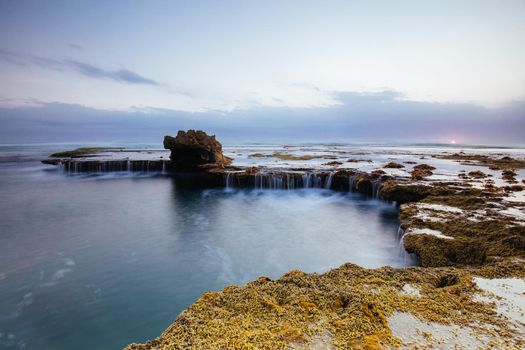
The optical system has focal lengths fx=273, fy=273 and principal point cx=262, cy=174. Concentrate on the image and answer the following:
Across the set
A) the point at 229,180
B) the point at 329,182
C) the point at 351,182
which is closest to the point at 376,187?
the point at 351,182

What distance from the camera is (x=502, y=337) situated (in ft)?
10.9

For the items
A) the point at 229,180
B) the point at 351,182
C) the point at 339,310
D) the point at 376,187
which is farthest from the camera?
the point at 229,180

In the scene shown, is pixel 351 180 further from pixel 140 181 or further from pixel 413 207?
pixel 140 181

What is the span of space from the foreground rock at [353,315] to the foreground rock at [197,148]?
95.5 ft

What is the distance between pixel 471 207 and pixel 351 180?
1357cm

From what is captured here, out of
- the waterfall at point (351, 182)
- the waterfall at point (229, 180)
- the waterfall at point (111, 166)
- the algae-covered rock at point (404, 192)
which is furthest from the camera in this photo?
the waterfall at point (111, 166)

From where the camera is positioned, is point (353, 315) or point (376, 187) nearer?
point (353, 315)

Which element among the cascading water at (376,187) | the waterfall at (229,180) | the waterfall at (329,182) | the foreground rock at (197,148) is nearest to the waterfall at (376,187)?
the cascading water at (376,187)

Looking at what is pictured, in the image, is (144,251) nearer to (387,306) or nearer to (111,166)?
(387,306)

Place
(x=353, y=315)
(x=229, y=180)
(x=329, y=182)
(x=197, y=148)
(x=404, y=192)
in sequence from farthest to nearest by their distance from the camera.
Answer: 1. (x=197, y=148)
2. (x=229, y=180)
3. (x=329, y=182)
4. (x=404, y=192)
5. (x=353, y=315)

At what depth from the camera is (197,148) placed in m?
34.9

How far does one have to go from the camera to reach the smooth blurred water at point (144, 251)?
682 cm

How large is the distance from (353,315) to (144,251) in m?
9.77

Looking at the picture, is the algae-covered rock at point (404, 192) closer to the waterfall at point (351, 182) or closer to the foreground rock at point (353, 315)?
the waterfall at point (351, 182)
